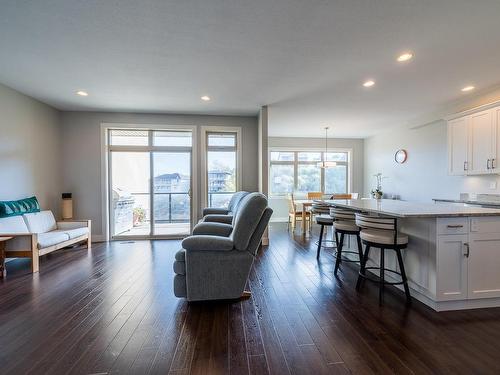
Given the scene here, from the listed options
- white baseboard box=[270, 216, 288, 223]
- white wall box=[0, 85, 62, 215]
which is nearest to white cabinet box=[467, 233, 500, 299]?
white baseboard box=[270, 216, 288, 223]

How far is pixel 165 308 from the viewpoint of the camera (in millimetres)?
2373

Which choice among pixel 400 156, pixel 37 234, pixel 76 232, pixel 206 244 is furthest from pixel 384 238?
pixel 400 156

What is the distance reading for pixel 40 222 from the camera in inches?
162

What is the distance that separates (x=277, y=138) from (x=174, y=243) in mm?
4666

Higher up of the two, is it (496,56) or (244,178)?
(496,56)

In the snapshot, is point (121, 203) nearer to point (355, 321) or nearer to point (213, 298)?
point (213, 298)

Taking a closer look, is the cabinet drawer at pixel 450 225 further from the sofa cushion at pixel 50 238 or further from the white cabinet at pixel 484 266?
the sofa cushion at pixel 50 238

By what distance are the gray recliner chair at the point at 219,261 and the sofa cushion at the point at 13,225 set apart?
3000 millimetres

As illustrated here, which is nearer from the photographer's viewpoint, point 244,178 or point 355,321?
point 355,321

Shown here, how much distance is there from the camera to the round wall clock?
20.3ft

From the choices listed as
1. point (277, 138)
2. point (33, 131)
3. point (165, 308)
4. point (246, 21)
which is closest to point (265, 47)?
point (246, 21)

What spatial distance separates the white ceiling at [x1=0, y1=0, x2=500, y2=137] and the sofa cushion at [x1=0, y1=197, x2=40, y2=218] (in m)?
1.82

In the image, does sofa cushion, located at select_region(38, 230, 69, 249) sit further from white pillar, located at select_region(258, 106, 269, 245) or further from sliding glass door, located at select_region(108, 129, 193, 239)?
white pillar, located at select_region(258, 106, 269, 245)

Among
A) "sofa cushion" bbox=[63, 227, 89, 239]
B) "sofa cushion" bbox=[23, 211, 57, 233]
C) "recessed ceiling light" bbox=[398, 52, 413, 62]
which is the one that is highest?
"recessed ceiling light" bbox=[398, 52, 413, 62]
